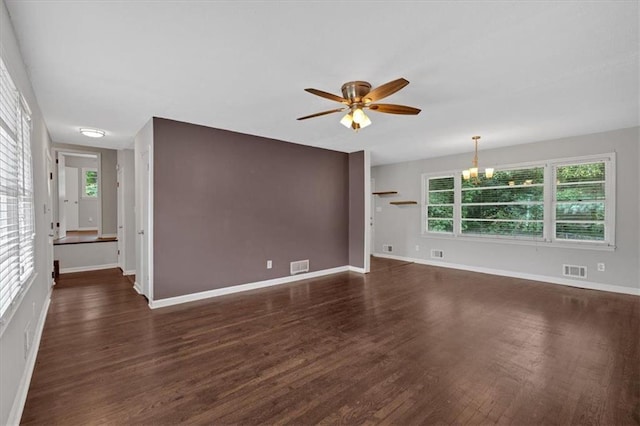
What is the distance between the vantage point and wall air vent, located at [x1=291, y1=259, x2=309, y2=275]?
5.43 metres

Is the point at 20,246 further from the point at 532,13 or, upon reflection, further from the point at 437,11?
the point at 532,13

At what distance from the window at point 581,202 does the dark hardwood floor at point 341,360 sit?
3.76 ft

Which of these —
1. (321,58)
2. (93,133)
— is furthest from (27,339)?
(93,133)

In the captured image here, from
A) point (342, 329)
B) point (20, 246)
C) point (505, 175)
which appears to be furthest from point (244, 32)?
point (505, 175)

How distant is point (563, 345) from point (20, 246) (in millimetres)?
4595

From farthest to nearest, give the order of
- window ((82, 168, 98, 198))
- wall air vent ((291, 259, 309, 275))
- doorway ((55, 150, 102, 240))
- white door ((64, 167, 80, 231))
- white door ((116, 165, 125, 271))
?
window ((82, 168, 98, 198)) → white door ((64, 167, 80, 231)) → doorway ((55, 150, 102, 240)) → white door ((116, 165, 125, 271)) → wall air vent ((291, 259, 309, 275))

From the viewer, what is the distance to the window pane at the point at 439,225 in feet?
22.2

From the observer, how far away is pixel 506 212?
5898 millimetres

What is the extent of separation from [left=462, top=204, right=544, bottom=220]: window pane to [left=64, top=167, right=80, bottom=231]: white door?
1118cm

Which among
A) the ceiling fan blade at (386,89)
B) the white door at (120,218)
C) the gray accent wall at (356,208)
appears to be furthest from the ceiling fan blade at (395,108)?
the white door at (120,218)

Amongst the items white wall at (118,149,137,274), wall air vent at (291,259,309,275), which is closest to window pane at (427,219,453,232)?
wall air vent at (291,259,309,275)

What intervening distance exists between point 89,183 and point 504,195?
A: 11.8m

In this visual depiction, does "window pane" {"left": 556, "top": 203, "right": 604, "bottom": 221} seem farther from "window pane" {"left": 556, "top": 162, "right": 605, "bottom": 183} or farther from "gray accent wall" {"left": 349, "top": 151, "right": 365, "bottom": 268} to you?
"gray accent wall" {"left": 349, "top": 151, "right": 365, "bottom": 268}

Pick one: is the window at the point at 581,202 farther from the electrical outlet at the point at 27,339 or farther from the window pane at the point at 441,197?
the electrical outlet at the point at 27,339
